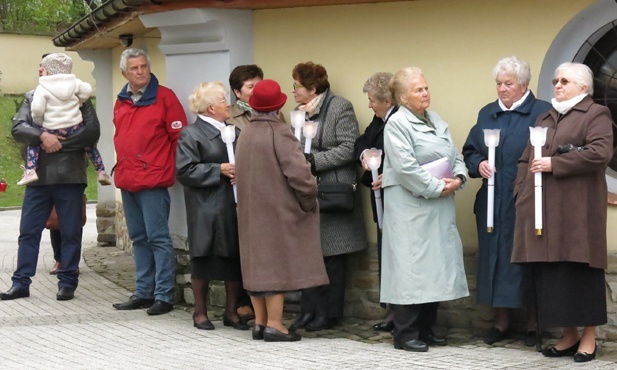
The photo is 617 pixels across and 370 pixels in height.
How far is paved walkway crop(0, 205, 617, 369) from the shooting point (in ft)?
22.7

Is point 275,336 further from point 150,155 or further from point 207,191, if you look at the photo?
point 150,155

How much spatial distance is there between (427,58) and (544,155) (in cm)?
161

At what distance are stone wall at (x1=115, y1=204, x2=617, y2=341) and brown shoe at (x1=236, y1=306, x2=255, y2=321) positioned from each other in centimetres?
37

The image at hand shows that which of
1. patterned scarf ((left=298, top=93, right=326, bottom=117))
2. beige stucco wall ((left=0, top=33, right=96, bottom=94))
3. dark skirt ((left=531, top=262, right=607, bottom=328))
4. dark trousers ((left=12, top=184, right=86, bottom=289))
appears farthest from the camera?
beige stucco wall ((left=0, top=33, right=96, bottom=94))

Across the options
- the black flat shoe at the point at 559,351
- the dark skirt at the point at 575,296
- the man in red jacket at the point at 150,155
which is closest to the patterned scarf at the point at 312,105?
the man in red jacket at the point at 150,155

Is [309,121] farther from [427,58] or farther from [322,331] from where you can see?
[322,331]

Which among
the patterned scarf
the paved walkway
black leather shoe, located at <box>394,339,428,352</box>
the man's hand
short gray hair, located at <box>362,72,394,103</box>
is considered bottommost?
the paved walkway

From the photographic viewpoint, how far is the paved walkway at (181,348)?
6922mm

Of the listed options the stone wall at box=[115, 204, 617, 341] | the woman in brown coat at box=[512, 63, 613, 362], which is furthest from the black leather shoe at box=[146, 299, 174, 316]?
the woman in brown coat at box=[512, 63, 613, 362]

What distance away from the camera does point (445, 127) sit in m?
7.54

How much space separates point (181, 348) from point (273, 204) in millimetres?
1115

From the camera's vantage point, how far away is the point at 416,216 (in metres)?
7.32

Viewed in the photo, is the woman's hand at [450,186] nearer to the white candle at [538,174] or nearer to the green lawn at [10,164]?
the white candle at [538,174]

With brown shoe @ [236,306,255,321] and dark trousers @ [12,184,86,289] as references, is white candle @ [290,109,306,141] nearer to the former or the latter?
brown shoe @ [236,306,255,321]
